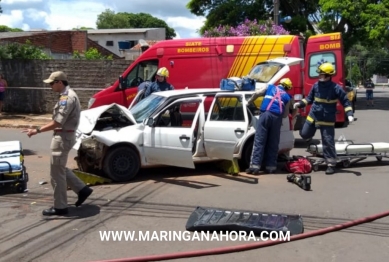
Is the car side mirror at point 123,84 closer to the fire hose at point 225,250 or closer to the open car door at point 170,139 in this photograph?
the open car door at point 170,139

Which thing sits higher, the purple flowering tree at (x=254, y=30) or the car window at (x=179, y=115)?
the purple flowering tree at (x=254, y=30)

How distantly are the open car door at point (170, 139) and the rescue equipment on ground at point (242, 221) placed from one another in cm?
192

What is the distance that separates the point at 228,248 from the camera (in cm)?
523

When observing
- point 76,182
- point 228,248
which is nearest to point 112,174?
point 76,182

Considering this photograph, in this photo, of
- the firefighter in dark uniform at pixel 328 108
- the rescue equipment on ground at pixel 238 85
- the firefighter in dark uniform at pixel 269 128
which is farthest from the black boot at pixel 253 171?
the rescue equipment on ground at pixel 238 85

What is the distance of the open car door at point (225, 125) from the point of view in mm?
8758

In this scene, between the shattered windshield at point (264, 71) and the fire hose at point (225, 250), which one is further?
the shattered windshield at point (264, 71)

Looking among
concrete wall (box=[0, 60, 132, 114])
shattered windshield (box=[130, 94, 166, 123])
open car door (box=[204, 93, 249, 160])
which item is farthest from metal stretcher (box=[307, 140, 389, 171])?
concrete wall (box=[0, 60, 132, 114])

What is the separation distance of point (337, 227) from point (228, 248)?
1452 millimetres

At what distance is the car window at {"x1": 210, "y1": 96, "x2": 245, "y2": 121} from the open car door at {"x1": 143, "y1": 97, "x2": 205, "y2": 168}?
1.11 feet

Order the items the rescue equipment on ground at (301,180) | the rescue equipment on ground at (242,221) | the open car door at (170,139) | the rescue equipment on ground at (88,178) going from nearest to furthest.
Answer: the rescue equipment on ground at (242,221)
the rescue equipment on ground at (301,180)
the rescue equipment on ground at (88,178)
the open car door at (170,139)

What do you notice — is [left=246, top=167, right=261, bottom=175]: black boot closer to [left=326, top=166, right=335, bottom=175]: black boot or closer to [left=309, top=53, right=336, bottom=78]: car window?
[left=326, top=166, right=335, bottom=175]: black boot

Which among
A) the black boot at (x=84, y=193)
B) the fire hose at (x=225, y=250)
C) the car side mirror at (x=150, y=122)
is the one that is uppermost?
the car side mirror at (x=150, y=122)

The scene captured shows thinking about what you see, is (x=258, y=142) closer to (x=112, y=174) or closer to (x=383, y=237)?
(x=112, y=174)
